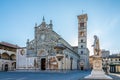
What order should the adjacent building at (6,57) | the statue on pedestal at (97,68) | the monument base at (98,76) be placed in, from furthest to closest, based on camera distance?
1. the adjacent building at (6,57)
2. the statue on pedestal at (97,68)
3. the monument base at (98,76)

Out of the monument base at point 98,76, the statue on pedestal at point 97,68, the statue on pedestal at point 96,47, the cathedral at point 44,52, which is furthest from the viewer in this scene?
the cathedral at point 44,52

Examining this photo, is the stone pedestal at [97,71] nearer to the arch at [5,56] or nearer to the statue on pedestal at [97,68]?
the statue on pedestal at [97,68]

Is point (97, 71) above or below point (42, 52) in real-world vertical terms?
below

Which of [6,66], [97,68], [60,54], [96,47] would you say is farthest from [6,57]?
[97,68]

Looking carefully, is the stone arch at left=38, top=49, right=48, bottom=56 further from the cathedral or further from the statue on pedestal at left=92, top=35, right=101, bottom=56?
the statue on pedestal at left=92, top=35, right=101, bottom=56

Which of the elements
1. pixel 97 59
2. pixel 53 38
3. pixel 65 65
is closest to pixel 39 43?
pixel 53 38

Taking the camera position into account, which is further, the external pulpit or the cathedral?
the cathedral

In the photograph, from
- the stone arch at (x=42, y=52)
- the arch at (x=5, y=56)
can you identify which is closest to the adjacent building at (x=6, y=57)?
the arch at (x=5, y=56)

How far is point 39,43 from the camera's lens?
52250mm

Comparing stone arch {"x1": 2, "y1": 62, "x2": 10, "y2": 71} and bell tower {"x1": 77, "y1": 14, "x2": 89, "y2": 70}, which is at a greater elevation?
bell tower {"x1": 77, "y1": 14, "x2": 89, "y2": 70}

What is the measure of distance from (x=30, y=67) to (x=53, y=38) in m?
10.2

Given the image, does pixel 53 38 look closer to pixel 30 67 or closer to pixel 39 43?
pixel 39 43

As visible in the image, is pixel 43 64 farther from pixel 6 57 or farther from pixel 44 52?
pixel 6 57

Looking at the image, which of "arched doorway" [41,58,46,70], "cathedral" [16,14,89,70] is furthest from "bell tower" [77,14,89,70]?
"arched doorway" [41,58,46,70]
